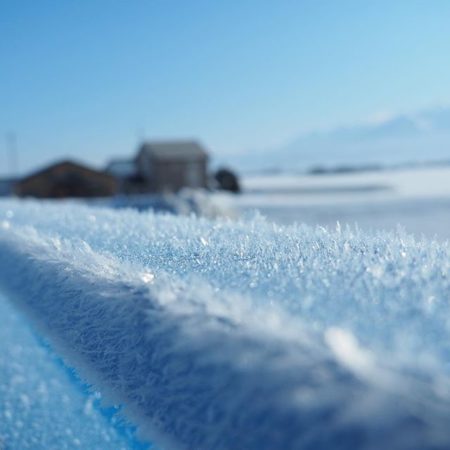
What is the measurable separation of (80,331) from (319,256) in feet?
2.02

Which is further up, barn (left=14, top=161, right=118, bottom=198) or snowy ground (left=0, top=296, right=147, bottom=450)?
barn (left=14, top=161, right=118, bottom=198)

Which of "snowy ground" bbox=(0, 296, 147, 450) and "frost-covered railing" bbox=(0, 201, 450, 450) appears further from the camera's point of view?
"snowy ground" bbox=(0, 296, 147, 450)

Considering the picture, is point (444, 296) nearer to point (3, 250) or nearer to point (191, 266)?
point (191, 266)

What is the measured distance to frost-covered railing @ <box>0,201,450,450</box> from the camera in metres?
0.54

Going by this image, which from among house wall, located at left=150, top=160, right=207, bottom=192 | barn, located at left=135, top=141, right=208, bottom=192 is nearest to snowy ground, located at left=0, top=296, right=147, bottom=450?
barn, located at left=135, top=141, right=208, bottom=192

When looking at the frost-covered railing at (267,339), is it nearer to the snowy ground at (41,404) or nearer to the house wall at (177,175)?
the snowy ground at (41,404)

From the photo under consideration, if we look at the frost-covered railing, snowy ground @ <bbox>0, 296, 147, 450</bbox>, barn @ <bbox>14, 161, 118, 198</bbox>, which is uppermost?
barn @ <bbox>14, 161, 118, 198</bbox>

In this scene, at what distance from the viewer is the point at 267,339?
65cm

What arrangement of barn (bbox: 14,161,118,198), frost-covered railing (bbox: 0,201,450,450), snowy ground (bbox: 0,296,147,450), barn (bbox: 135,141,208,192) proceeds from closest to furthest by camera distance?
frost-covered railing (bbox: 0,201,450,450) → snowy ground (bbox: 0,296,147,450) → barn (bbox: 14,161,118,198) → barn (bbox: 135,141,208,192)

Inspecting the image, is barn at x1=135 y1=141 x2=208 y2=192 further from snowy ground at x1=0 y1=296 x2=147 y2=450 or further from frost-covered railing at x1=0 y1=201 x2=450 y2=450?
frost-covered railing at x1=0 y1=201 x2=450 y2=450

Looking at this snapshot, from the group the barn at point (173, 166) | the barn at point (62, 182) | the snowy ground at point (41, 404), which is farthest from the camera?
the barn at point (173, 166)

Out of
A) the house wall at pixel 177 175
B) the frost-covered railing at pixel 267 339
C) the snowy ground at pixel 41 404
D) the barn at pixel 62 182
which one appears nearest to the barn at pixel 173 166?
the house wall at pixel 177 175

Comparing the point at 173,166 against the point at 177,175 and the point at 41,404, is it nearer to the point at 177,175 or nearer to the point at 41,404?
the point at 177,175

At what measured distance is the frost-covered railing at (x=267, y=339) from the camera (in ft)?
1.77
